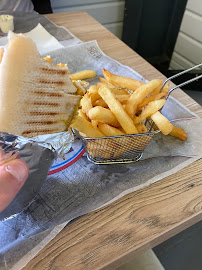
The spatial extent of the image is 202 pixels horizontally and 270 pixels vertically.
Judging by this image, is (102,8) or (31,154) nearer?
(31,154)

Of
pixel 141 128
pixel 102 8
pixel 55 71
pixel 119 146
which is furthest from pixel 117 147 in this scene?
pixel 102 8

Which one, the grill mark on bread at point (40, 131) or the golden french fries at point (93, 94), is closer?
the grill mark on bread at point (40, 131)

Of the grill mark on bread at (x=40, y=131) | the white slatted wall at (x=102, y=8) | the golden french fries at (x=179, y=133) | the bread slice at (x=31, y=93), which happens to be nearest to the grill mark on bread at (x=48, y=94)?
the bread slice at (x=31, y=93)

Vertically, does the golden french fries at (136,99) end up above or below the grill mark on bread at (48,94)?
below

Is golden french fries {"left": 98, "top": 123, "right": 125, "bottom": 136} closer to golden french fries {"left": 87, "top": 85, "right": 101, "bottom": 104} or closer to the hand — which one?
golden french fries {"left": 87, "top": 85, "right": 101, "bottom": 104}

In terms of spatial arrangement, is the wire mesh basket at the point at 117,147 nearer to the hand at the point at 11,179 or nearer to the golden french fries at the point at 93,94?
the golden french fries at the point at 93,94

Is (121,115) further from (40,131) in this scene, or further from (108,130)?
(40,131)
